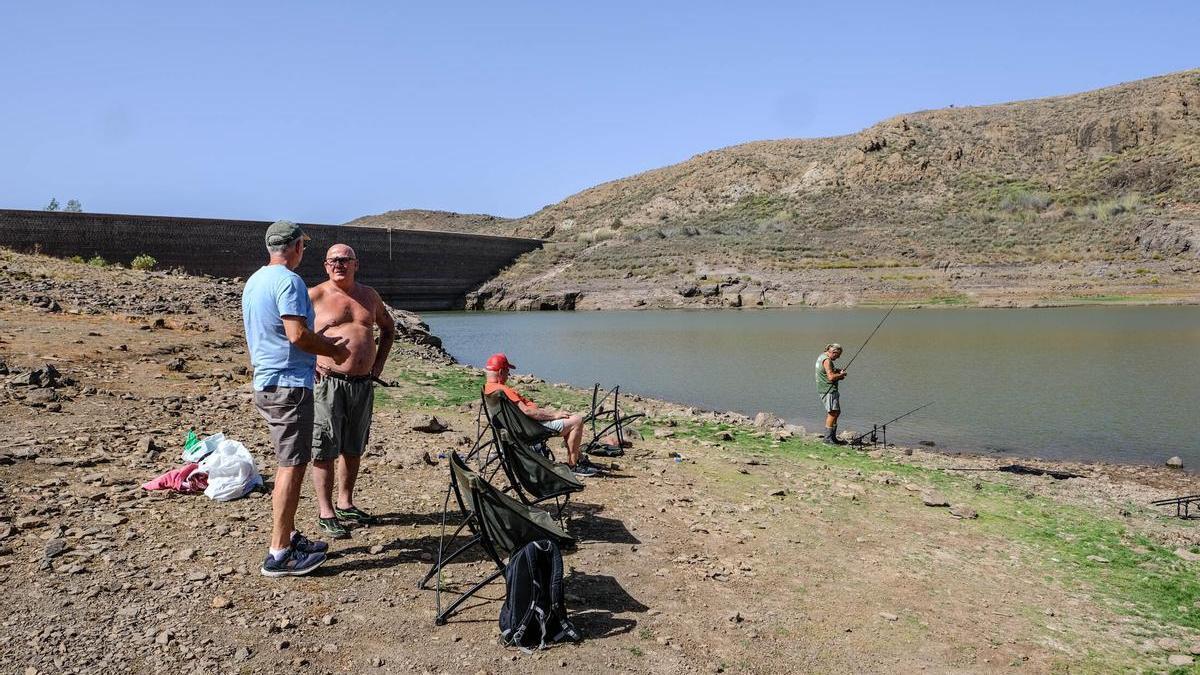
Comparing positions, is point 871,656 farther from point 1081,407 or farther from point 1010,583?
point 1081,407

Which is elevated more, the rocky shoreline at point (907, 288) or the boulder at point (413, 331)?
the rocky shoreline at point (907, 288)

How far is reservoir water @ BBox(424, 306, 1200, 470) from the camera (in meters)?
11.7

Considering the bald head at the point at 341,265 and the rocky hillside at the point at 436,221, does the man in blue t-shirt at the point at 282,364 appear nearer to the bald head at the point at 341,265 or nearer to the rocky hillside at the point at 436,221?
the bald head at the point at 341,265

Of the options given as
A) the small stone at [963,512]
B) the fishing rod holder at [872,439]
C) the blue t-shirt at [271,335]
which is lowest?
the fishing rod holder at [872,439]

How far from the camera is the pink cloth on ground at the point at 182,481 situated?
530 cm

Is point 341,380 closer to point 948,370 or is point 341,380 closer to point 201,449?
point 201,449

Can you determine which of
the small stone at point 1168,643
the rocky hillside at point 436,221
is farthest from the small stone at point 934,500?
the rocky hillside at point 436,221

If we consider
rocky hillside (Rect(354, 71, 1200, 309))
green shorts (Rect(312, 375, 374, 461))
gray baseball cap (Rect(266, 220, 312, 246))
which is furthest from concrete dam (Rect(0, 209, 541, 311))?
gray baseball cap (Rect(266, 220, 312, 246))

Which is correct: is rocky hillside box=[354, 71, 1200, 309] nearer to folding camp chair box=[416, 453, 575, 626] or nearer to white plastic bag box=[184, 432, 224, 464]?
white plastic bag box=[184, 432, 224, 464]

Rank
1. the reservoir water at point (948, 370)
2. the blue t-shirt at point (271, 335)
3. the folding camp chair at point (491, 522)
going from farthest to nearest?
the reservoir water at point (948, 370) → the blue t-shirt at point (271, 335) → the folding camp chair at point (491, 522)

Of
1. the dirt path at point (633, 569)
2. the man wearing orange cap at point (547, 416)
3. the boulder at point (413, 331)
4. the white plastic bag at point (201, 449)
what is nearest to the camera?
the dirt path at point (633, 569)

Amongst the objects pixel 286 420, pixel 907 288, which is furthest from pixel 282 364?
pixel 907 288

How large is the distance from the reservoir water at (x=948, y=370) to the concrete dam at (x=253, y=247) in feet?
51.6

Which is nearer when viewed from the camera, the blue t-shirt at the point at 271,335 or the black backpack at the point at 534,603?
the black backpack at the point at 534,603
